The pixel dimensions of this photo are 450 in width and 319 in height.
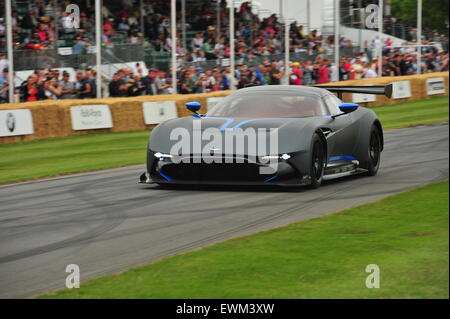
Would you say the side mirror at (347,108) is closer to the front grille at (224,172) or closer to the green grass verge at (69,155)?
the front grille at (224,172)

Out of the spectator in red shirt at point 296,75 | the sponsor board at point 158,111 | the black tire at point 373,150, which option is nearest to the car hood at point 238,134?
the black tire at point 373,150

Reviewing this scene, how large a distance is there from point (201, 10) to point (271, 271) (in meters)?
29.1

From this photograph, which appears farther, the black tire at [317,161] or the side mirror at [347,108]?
the side mirror at [347,108]

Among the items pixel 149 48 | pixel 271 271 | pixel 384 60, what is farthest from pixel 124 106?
pixel 384 60

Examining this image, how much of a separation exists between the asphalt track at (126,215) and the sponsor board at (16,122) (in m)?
5.86

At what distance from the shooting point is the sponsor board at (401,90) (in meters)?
32.3

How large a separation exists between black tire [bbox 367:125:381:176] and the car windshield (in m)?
1.07

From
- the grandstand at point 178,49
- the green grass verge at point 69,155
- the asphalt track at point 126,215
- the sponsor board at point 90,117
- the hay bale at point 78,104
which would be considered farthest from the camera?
the grandstand at point 178,49

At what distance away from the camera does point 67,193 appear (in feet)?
37.3

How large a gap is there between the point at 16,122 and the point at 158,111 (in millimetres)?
4652

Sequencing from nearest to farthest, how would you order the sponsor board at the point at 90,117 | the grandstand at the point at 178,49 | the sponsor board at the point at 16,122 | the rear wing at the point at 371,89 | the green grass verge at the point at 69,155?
the rear wing at the point at 371,89
the green grass verge at the point at 69,155
the sponsor board at the point at 16,122
the sponsor board at the point at 90,117
the grandstand at the point at 178,49

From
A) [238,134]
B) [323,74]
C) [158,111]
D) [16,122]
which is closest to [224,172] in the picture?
[238,134]

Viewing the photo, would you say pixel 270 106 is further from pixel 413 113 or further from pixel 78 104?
pixel 413 113

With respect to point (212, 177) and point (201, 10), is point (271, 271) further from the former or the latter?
point (201, 10)
